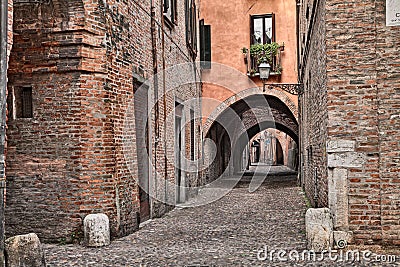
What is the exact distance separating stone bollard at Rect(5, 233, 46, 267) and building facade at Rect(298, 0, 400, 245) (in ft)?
12.1

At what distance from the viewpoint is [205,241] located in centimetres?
744

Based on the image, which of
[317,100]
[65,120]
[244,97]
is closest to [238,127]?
[244,97]

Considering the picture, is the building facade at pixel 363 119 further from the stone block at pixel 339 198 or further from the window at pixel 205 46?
the window at pixel 205 46

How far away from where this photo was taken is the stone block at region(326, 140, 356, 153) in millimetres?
A: 6379

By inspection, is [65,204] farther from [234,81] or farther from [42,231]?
[234,81]

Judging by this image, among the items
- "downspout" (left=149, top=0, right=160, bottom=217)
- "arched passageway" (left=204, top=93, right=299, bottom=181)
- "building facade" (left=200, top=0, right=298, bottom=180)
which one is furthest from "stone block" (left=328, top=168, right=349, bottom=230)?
"arched passageway" (left=204, top=93, right=299, bottom=181)

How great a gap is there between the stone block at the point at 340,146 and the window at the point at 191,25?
8692 mm

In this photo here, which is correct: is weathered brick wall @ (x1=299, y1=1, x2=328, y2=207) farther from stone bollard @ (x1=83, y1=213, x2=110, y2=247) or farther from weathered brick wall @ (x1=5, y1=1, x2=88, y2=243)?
weathered brick wall @ (x1=5, y1=1, x2=88, y2=243)

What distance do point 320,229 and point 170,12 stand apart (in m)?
7.35

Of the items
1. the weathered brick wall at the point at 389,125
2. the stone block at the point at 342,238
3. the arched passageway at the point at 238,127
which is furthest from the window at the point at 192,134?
the weathered brick wall at the point at 389,125

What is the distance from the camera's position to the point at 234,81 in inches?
725

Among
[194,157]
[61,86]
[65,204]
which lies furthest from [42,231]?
[194,157]

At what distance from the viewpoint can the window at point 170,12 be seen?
1137 centimetres

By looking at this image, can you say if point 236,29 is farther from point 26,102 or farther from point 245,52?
point 26,102
